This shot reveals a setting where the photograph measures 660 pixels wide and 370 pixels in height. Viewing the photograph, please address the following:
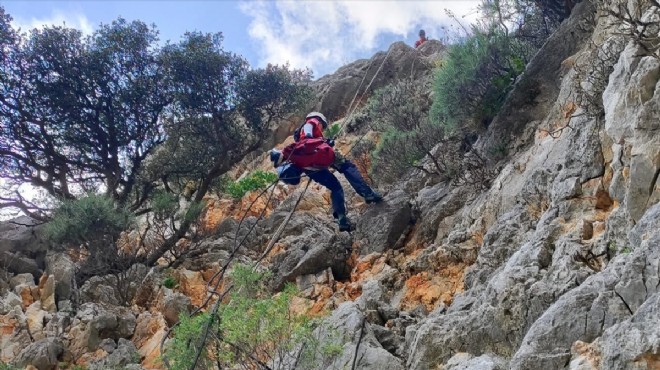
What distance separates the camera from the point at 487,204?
9672 mm

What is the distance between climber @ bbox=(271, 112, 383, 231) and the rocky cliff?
14.9 inches

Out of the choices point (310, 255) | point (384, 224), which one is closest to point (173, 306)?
point (310, 255)

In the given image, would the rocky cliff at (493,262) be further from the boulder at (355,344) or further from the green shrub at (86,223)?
the green shrub at (86,223)

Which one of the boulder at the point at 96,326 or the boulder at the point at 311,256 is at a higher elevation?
the boulder at the point at 96,326

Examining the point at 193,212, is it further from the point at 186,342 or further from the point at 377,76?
the point at 377,76

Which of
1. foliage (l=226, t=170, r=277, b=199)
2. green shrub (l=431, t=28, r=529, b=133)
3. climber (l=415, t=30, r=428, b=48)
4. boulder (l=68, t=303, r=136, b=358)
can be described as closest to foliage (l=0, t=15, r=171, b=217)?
foliage (l=226, t=170, r=277, b=199)

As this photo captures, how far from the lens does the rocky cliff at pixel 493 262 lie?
4.88 m

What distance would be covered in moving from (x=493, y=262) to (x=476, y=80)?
5.61m

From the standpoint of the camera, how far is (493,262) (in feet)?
25.8

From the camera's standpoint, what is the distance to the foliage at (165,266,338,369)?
6.00 m

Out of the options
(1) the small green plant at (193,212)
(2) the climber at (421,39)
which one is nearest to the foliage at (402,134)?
(1) the small green plant at (193,212)

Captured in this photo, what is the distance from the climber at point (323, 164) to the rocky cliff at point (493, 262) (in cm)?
38

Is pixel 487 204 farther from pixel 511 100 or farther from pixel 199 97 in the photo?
pixel 199 97

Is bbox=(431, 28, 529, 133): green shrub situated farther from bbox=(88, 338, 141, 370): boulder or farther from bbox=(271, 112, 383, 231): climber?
bbox=(88, 338, 141, 370): boulder
